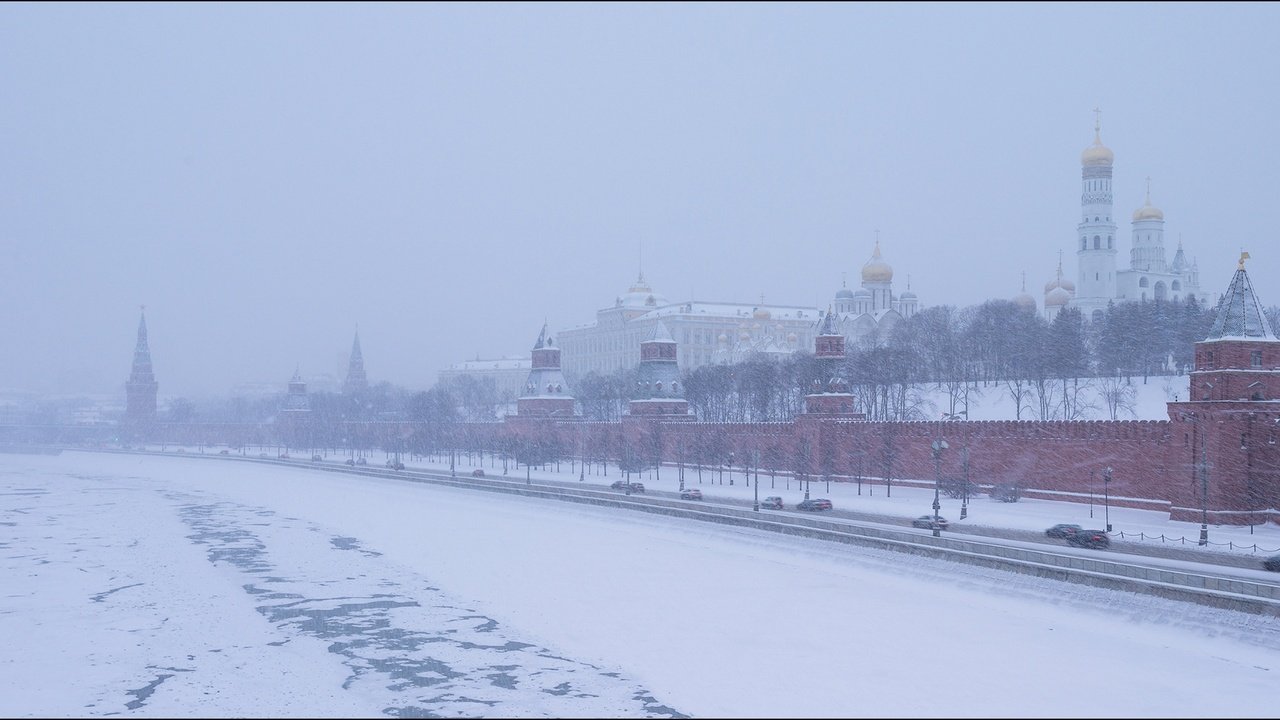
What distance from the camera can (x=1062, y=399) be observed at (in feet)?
179

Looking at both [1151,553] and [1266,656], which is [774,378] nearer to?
[1151,553]

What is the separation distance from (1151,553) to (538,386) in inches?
1800

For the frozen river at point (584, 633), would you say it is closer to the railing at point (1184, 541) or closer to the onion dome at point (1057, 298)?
the railing at point (1184, 541)

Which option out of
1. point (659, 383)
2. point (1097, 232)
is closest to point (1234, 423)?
point (659, 383)

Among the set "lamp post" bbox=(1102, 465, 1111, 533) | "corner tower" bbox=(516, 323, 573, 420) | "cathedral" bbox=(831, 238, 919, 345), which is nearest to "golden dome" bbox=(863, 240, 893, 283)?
"cathedral" bbox=(831, 238, 919, 345)

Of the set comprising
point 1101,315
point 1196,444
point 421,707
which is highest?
point 1101,315

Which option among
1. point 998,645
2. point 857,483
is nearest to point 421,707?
point 998,645

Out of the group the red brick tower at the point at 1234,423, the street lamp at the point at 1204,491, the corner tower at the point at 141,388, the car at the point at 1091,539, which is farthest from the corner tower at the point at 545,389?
the corner tower at the point at 141,388

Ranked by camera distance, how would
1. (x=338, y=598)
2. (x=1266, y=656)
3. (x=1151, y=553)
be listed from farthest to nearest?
(x=1151, y=553) → (x=338, y=598) → (x=1266, y=656)

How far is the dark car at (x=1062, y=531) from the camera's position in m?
25.7

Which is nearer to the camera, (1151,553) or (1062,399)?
(1151,553)

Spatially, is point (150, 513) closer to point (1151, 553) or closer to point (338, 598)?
point (338, 598)

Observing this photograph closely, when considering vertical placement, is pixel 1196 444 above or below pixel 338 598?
above

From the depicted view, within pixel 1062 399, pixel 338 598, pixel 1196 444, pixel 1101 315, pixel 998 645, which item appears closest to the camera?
pixel 998 645
